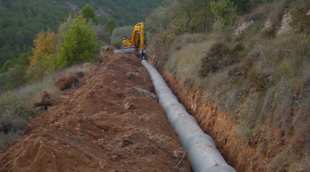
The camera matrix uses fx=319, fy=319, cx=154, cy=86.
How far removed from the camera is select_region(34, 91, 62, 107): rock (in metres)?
10.4

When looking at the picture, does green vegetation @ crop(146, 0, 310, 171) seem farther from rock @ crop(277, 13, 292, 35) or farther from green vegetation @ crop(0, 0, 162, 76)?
green vegetation @ crop(0, 0, 162, 76)

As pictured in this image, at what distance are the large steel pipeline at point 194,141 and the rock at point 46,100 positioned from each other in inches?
149

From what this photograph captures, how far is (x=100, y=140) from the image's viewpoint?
730 centimetres

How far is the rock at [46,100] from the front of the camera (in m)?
10.4

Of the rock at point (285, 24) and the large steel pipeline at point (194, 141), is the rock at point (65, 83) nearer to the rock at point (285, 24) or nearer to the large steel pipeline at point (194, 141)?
the large steel pipeline at point (194, 141)

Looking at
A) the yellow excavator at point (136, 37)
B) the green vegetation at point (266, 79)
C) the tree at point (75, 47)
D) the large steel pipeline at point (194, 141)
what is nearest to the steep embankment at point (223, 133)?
the green vegetation at point (266, 79)

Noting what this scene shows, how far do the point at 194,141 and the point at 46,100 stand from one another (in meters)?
5.37

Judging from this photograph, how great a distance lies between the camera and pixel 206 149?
757cm

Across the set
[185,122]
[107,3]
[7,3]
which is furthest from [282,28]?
[107,3]

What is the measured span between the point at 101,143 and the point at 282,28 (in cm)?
898

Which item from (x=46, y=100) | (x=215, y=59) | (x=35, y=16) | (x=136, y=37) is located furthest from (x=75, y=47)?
(x=35, y=16)

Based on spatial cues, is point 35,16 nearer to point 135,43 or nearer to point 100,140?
point 135,43

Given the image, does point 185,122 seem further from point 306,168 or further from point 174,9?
point 174,9

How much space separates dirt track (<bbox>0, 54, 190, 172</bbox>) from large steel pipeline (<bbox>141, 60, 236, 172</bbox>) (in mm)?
299
